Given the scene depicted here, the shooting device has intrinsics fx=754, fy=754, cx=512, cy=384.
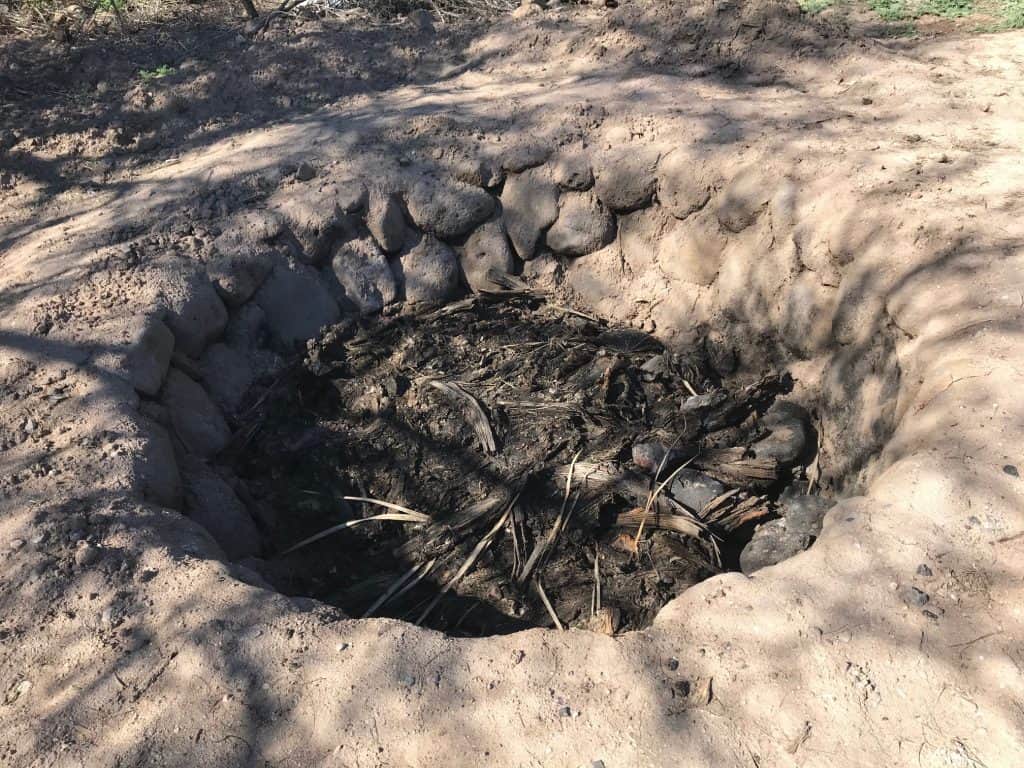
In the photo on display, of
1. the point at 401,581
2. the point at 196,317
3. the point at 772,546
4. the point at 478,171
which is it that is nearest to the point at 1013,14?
the point at 478,171

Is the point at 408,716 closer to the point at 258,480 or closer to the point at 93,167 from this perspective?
the point at 258,480

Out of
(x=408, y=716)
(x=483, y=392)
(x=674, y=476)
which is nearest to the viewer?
(x=408, y=716)

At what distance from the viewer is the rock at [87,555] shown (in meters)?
2.37

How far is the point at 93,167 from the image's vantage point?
465 cm

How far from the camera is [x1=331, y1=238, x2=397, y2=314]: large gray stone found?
423 centimetres

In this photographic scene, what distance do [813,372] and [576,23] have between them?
3.18 m

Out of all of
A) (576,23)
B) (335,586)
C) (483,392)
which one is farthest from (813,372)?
(576,23)

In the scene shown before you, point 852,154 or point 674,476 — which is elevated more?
point 852,154

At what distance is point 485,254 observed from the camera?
4418 millimetres

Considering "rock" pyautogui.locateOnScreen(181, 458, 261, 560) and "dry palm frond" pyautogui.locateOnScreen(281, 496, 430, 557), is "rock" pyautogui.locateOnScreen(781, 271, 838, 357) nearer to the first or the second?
"dry palm frond" pyautogui.locateOnScreen(281, 496, 430, 557)

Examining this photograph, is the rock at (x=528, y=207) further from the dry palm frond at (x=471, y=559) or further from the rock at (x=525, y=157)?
the dry palm frond at (x=471, y=559)

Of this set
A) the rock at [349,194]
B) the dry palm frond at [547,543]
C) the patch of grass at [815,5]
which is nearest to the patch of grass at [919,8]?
the patch of grass at [815,5]

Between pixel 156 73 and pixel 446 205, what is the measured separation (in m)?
2.59

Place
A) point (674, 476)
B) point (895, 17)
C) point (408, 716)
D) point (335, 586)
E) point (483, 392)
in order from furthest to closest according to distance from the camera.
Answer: point (895, 17), point (483, 392), point (674, 476), point (335, 586), point (408, 716)
